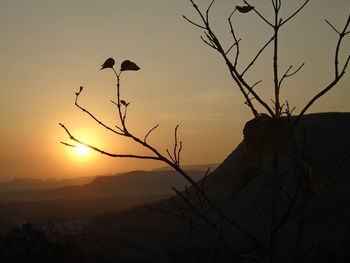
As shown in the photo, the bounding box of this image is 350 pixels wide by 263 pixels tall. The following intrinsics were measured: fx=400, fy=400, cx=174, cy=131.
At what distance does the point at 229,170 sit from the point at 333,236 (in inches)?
749

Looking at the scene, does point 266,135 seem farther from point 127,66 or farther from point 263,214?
point 263,214

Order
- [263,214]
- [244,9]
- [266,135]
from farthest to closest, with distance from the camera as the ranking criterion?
1. [263,214]
2. [244,9]
3. [266,135]

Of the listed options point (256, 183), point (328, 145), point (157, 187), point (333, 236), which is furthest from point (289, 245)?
point (157, 187)

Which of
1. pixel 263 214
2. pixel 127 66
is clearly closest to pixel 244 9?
pixel 127 66

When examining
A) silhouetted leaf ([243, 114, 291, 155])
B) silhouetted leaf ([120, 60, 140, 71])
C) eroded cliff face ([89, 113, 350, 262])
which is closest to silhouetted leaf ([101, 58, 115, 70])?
silhouetted leaf ([120, 60, 140, 71])

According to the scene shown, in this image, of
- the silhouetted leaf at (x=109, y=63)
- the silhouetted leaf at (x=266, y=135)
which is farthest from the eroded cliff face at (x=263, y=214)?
the silhouetted leaf at (x=266, y=135)

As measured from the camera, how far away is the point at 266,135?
930mm

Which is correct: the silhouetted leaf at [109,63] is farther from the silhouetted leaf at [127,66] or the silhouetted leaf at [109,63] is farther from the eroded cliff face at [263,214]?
the eroded cliff face at [263,214]

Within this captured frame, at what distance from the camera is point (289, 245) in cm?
2195

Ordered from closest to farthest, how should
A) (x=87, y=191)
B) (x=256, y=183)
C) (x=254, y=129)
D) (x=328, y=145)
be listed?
(x=254, y=129)
(x=256, y=183)
(x=328, y=145)
(x=87, y=191)

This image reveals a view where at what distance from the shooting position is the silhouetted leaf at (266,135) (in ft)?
2.93

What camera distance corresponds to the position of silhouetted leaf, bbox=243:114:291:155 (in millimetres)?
893

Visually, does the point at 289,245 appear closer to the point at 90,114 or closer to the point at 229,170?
the point at 229,170

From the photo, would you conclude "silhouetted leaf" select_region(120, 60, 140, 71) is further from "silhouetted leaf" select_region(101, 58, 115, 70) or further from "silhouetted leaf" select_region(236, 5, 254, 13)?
"silhouetted leaf" select_region(236, 5, 254, 13)
